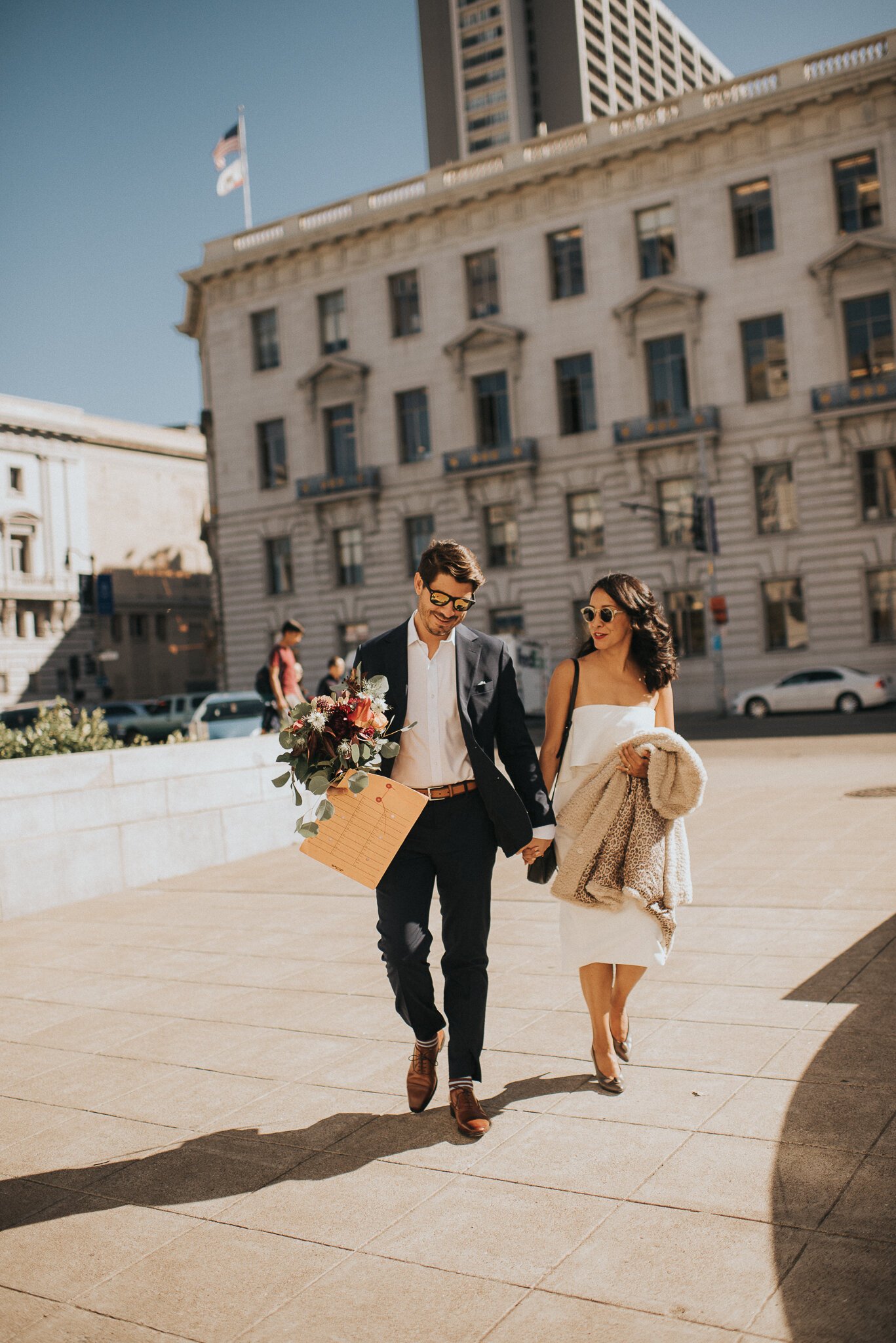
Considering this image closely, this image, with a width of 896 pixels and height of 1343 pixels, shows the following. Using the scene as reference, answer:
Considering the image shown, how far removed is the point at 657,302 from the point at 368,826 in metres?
36.3

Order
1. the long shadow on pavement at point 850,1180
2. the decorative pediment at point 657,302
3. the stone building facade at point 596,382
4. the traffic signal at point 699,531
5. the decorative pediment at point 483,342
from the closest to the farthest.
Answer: the long shadow on pavement at point 850,1180, the traffic signal at point 699,531, the stone building facade at point 596,382, the decorative pediment at point 657,302, the decorative pediment at point 483,342

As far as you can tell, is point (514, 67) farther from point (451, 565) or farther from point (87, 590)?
point (451, 565)

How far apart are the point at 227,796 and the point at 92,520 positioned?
60.3 meters

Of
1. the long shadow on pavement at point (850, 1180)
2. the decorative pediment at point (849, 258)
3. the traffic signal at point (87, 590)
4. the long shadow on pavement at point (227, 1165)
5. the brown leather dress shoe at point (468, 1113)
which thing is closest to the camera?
the long shadow on pavement at point (850, 1180)

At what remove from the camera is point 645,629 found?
467 centimetres

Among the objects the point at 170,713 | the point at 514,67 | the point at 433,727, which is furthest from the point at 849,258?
the point at 514,67

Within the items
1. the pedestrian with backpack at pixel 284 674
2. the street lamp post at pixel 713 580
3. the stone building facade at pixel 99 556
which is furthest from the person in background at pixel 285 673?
the stone building facade at pixel 99 556

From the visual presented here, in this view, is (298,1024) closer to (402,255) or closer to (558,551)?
(558,551)

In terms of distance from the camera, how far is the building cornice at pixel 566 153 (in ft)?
113

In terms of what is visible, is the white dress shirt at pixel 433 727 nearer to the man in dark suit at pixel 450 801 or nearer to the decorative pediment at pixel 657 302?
the man in dark suit at pixel 450 801

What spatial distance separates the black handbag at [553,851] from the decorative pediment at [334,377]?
39527 mm

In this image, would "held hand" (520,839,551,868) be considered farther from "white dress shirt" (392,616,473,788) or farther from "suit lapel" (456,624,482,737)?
"suit lapel" (456,624,482,737)

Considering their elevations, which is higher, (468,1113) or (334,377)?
(334,377)

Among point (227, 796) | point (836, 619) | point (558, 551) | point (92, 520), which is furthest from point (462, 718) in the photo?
point (92, 520)
